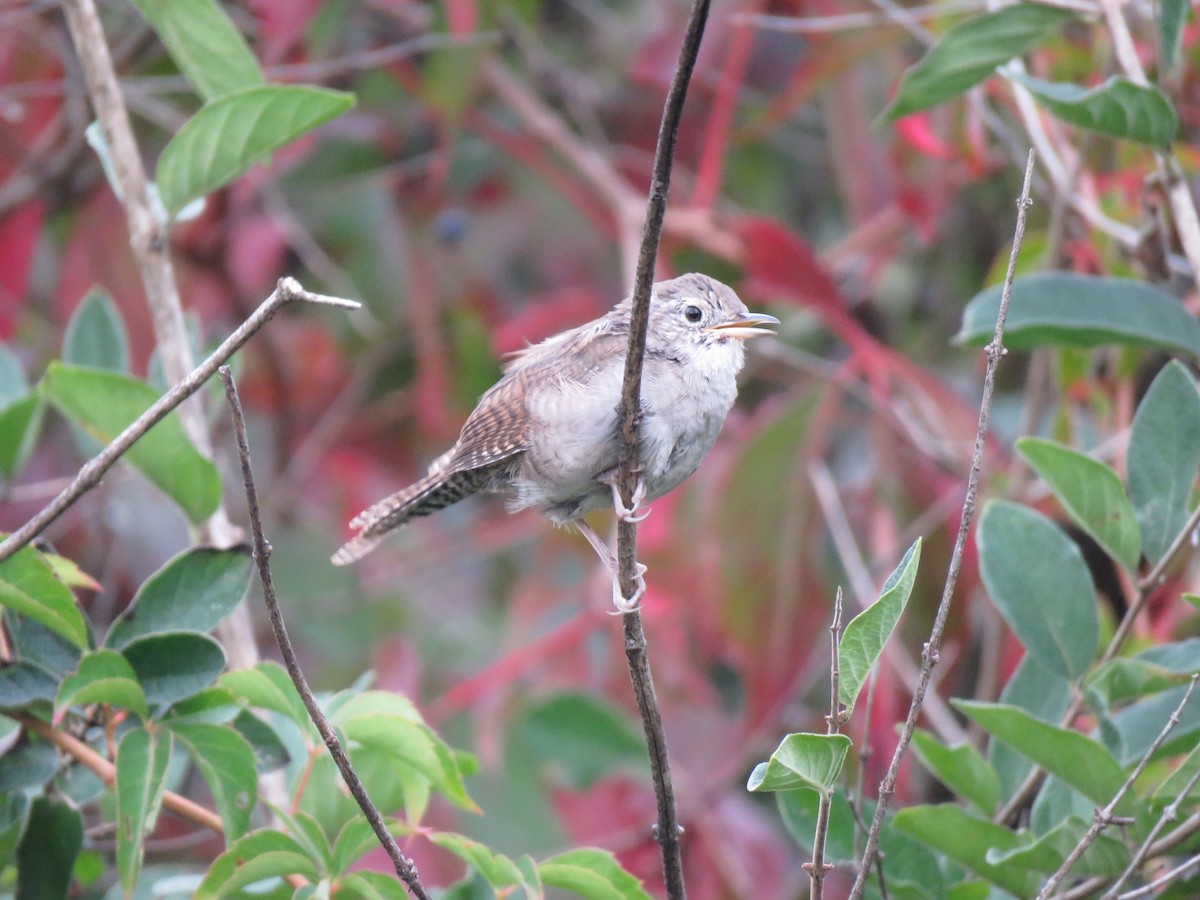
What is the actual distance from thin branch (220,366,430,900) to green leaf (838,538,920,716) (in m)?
0.66

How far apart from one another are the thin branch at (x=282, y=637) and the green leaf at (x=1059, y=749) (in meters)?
0.92

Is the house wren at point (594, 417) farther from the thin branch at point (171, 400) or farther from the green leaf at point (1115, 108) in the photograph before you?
the thin branch at point (171, 400)

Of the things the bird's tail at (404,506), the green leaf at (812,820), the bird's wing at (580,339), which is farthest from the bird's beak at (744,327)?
the green leaf at (812,820)

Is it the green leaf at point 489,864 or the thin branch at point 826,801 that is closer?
the thin branch at point 826,801

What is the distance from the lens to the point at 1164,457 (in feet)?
7.71

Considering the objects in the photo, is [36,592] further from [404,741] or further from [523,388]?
[523,388]

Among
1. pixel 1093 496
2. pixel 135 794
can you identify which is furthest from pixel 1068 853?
pixel 135 794

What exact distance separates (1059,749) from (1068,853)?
19 cm

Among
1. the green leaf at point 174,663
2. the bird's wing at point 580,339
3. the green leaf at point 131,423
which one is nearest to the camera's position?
the green leaf at point 174,663

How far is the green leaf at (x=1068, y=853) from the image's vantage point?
2096 millimetres

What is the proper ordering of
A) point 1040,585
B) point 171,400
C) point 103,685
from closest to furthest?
point 171,400, point 103,685, point 1040,585

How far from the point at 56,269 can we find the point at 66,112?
132 cm

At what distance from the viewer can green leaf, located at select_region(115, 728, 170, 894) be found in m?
2.02

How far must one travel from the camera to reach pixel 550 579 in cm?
488
